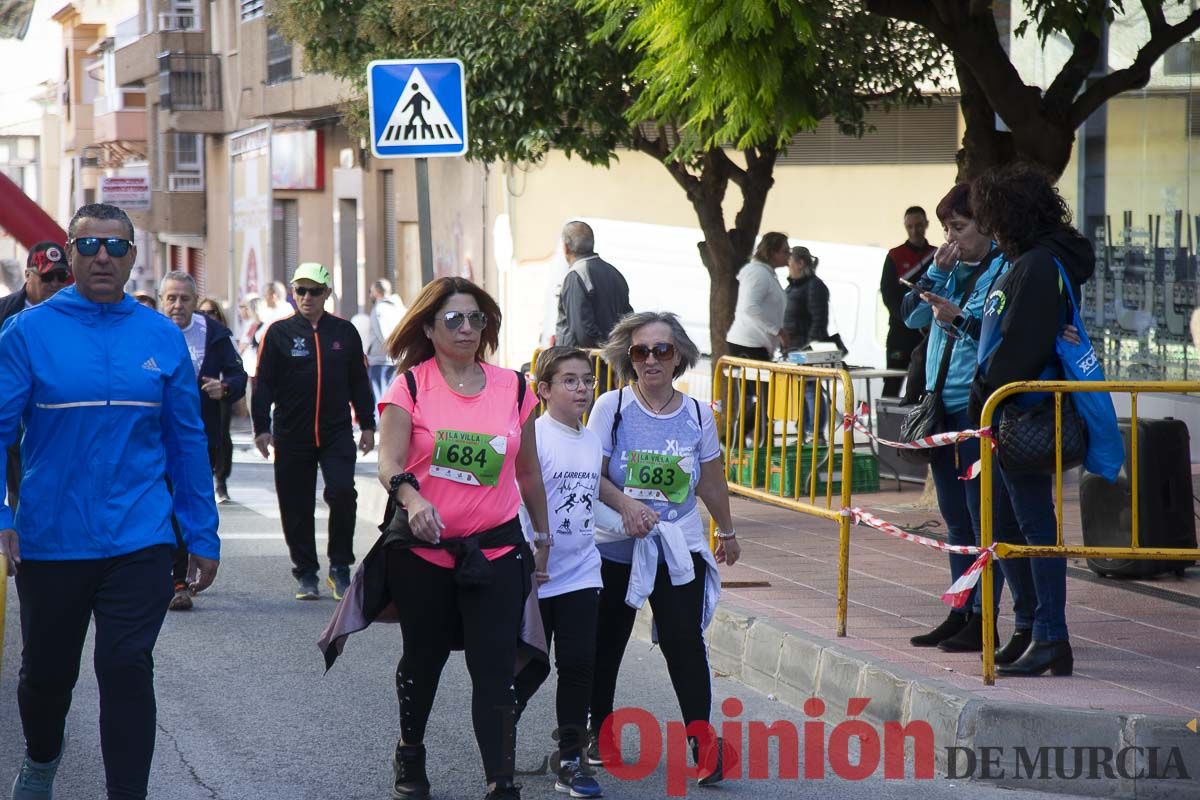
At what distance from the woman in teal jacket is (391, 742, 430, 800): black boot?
2.52 m

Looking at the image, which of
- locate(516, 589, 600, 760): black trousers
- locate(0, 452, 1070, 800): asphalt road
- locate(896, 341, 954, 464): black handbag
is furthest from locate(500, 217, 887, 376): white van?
locate(516, 589, 600, 760): black trousers

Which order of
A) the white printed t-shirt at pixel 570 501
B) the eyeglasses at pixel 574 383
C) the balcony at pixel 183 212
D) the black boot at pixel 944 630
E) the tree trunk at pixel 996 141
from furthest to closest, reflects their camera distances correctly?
the balcony at pixel 183 212
the tree trunk at pixel 996 141
the black boot at pixel 944 630
the eyeglasses at pixel 574 383
the white printed t-shirt at pixel 570 501

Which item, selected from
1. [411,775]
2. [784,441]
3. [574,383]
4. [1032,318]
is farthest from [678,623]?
[784,441]

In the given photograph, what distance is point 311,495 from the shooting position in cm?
970

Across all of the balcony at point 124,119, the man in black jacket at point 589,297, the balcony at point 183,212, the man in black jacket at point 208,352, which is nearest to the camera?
the man in black jacket at point 208,352

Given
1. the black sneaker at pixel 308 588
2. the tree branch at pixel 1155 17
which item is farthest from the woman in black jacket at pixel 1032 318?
the black sneaker at pixel 308 588

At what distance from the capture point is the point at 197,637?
857 cm

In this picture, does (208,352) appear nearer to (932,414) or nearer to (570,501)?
(932,414)

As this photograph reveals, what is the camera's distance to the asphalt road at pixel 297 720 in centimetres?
584

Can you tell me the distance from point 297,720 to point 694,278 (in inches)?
629

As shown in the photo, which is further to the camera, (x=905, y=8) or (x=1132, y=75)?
(x=1132, y=75)

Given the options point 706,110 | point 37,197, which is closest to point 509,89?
point 706,110

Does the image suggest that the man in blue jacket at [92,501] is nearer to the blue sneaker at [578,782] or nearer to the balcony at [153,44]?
the blue sneaker at [578,782]

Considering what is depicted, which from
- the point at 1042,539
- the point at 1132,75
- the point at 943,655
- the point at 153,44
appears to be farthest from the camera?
the point at 153,44
